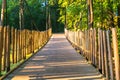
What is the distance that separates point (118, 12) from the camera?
145ft

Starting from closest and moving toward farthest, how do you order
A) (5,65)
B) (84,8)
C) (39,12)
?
(5,65) → (84,8) → (39,12)

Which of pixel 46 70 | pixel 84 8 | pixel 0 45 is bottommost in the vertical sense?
pixel 46 70

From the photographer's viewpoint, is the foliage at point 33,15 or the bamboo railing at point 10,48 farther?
the foliage at point 33,15

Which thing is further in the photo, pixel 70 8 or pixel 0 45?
pixel 70 8

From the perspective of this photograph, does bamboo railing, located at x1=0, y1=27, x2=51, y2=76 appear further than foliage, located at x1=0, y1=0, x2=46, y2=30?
No

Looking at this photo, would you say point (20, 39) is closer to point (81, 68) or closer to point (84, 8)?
point (81, 68)

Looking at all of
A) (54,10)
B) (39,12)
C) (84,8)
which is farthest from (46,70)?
(54,10)

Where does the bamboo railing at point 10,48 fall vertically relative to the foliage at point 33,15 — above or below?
below

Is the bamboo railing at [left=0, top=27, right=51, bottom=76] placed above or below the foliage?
below

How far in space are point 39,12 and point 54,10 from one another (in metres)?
9.68

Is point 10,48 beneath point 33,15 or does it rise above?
beneath

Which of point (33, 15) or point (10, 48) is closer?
point (10, 48)

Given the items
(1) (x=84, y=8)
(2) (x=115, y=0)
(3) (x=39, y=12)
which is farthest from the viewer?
(3) (x=39, y=12)

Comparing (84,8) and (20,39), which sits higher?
(84,8)
